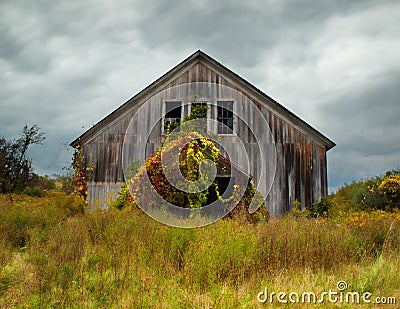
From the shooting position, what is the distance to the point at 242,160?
50.8 feet

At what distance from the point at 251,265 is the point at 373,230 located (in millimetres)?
3576

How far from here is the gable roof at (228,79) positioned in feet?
50.6

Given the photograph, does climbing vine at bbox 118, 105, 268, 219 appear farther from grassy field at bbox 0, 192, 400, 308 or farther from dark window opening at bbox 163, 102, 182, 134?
dark window opening at bbox 163, 102, 182, 134

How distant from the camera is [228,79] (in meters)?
16.3

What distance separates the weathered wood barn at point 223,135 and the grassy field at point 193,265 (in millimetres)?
6239

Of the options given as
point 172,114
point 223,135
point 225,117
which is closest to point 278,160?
point 223,135

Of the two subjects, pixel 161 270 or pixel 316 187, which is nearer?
pixel 161 270

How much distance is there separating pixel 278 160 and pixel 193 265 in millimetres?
9645

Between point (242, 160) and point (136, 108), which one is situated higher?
point (136, 108)

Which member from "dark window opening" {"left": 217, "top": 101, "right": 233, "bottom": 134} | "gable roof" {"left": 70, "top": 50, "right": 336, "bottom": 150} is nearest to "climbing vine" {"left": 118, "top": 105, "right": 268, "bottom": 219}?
"dark window opening" {"left": 217, "top": 101, "right": 233, "bottom": 134}

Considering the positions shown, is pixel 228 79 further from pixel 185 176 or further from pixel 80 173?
pixel 80 173

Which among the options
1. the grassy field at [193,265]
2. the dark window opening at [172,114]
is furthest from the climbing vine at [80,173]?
the grassy field at [193,265]

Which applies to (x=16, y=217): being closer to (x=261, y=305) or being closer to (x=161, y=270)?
(x=161, y=270)

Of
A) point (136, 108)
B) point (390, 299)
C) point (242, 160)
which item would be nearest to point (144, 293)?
point (390, 299)
